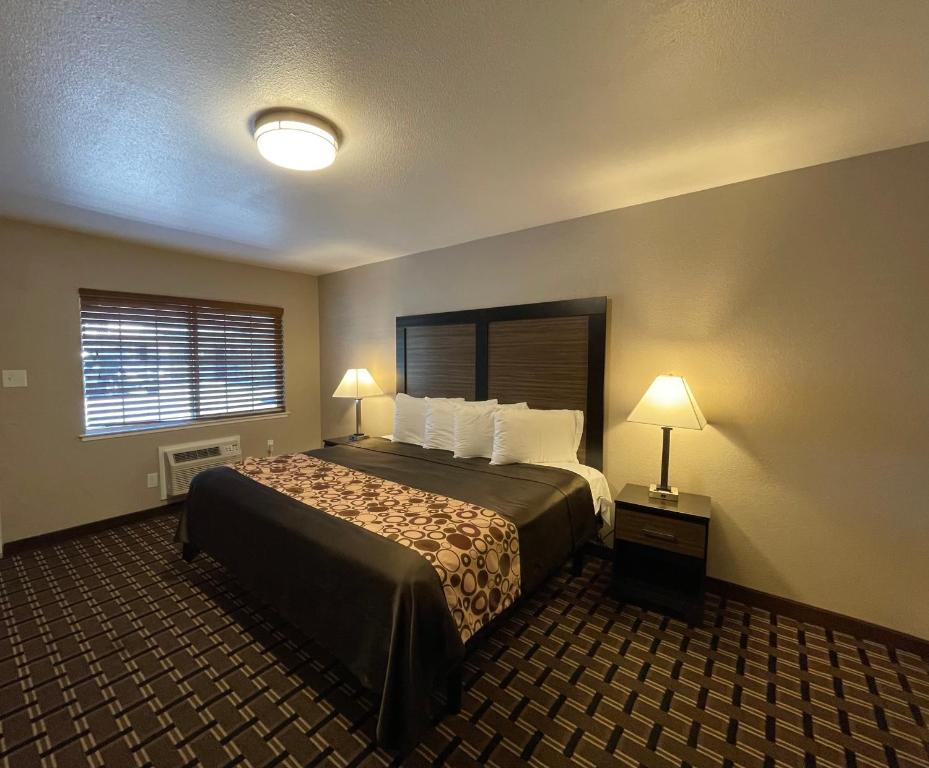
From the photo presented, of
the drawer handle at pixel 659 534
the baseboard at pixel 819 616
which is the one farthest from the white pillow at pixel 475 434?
the baseboard at pixel 819 616

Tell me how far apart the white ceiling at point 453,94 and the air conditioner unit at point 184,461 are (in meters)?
2.05

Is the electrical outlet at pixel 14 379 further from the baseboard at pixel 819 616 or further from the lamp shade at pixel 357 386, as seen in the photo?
the baseboard at pixel 819 616

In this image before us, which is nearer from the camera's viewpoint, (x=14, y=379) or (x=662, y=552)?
(x=662, y=552)

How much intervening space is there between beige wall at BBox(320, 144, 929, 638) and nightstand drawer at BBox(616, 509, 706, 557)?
0.42 m

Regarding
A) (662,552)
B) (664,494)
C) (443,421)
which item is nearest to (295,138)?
(443,421)

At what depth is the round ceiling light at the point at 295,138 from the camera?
164cm

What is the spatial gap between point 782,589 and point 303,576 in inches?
101

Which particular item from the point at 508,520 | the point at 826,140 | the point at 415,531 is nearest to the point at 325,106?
the point at 415,531

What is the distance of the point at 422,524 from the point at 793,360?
2140 millimetres

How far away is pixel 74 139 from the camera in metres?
1.81

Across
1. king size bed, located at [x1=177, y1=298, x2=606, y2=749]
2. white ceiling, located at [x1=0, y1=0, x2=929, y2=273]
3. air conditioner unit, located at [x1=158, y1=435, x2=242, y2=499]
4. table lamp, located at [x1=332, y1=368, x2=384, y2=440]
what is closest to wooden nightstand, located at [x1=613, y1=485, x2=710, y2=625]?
king size bed, located at [x1=177, y1=298, x2=606, y2=749]

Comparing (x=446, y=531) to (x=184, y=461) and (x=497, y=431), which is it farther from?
(x=184, y=461)

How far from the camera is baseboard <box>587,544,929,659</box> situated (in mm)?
1957

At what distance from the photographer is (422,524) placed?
71.4 inches
